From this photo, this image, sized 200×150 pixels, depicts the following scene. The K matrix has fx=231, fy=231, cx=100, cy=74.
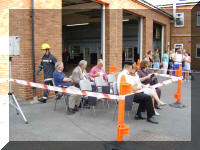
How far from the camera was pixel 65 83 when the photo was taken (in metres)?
6.49

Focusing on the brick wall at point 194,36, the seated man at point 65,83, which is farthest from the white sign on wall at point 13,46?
the brick wall at point 194,36

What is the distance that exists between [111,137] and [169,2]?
22367mm

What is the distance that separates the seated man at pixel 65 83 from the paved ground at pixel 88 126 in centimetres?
25

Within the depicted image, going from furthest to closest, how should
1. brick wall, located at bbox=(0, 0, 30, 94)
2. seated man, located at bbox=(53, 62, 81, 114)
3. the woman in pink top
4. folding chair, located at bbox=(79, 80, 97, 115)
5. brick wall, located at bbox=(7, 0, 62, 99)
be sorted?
the woman in pink top
brick wall, located at bbox=(0, 0, 30, 94)
brick wall, located at bbox=(7, 0, 62, 99)
seated man, located at bbox=(53, 62, 81, 114)
folding chair, located at bbox=(79, 80, 97, 115)

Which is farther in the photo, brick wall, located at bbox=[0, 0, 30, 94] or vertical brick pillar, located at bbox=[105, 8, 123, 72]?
vertical brick pillar, located at bbox=[105, 8, 123, 72]

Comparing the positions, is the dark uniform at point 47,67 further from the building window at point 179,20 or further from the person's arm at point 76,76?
the building window at point 179,20

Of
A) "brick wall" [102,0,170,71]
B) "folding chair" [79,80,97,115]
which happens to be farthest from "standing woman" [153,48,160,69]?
"folding chair" [79,80,97,115]

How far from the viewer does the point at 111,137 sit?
14.9 ft

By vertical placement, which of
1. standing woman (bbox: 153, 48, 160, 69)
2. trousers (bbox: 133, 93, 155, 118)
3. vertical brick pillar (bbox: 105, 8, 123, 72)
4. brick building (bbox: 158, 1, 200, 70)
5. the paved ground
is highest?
brick building (bbox: 158, 1, 200, 70)

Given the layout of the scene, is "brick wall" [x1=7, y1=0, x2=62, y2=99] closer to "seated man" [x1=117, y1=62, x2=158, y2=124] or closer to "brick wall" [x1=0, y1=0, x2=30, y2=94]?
"brick wall" [x1=0, y1=0, x2=30, y2=94]

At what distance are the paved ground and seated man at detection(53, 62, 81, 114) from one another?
25cm

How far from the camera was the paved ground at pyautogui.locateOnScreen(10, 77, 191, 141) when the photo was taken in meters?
4.51

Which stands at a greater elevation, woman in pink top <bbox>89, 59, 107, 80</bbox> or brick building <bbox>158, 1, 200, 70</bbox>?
brick building <bbox>158, 1, 200, 70</bbox>

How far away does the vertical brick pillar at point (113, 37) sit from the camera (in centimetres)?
1127
